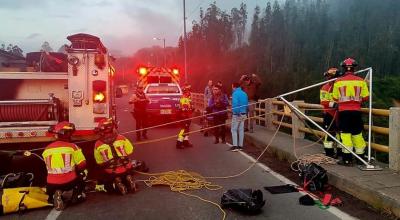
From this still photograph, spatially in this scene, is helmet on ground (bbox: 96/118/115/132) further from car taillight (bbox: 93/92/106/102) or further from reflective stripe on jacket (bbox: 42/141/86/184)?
car taillight (bbox: 93/92/106/102)

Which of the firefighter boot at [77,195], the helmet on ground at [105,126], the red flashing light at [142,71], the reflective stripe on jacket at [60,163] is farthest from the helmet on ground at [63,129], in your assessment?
the red flashing light at [142,71]

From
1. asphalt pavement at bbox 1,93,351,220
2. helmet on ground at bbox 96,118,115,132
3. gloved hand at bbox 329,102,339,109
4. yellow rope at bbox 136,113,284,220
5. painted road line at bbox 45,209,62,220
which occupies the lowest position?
painted road line at bbox 45,209,62,220

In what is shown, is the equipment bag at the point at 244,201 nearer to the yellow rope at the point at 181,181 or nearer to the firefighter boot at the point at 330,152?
the yellow rope at the point at 181,181

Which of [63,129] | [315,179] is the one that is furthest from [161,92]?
[315,179]

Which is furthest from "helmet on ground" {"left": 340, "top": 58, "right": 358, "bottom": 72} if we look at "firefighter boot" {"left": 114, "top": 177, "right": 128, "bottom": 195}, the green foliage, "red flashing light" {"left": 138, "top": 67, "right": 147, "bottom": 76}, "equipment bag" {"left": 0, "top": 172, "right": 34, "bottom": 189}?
the green foliage

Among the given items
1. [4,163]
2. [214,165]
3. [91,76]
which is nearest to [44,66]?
[91,76]

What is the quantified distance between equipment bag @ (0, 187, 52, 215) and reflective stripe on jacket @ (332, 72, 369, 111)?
5390 mm

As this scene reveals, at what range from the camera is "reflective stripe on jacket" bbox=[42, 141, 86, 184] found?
6.29 m

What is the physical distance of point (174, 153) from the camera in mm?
11258

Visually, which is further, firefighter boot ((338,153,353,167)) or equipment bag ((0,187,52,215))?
firefighter boot ((338,153,353,167))

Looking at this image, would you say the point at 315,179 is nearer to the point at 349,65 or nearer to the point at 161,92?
the point at 349,65

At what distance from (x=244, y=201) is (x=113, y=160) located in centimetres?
242

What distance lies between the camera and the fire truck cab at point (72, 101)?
26.3 ft

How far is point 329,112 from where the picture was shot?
8.84 metres
